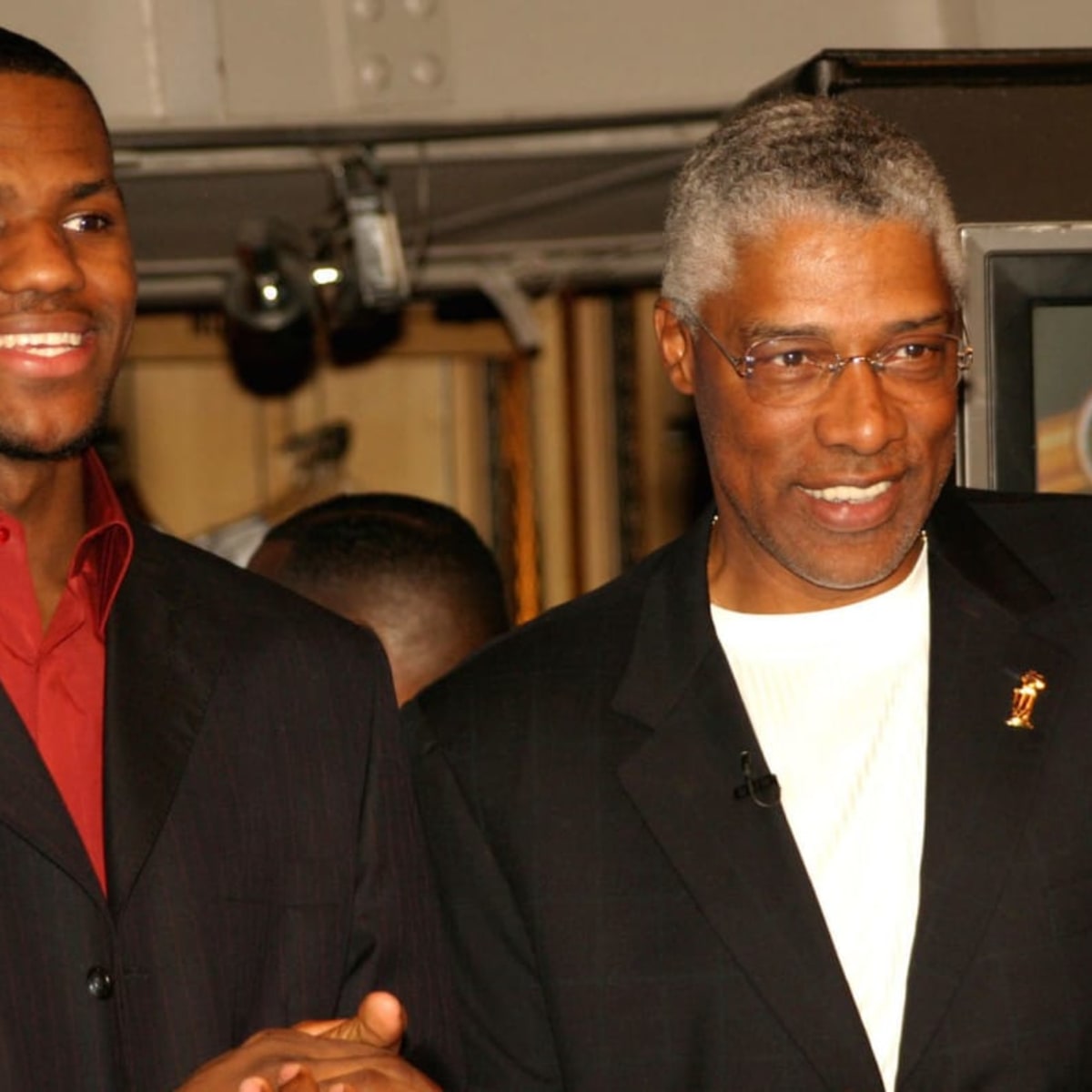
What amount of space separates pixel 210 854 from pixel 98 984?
190 millimetres

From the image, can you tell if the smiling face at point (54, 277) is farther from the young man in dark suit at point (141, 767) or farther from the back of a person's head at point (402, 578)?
the back of a person's head at point (402, 578)

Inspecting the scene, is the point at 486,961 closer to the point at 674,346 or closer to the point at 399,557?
the point at 674,346

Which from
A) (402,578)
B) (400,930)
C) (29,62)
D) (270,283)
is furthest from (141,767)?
(270,283)

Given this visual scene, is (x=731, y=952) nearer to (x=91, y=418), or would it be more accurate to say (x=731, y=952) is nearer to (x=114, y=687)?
(x=114, y=687)

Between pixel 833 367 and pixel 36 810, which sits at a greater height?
pixel 833 367

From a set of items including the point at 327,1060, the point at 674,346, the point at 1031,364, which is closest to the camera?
the point at 327,1060

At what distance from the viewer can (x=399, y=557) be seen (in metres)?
4.11

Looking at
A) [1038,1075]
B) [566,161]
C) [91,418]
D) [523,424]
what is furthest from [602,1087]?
[523,424]

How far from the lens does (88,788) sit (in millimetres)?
2537

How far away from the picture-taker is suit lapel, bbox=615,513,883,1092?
254 cm

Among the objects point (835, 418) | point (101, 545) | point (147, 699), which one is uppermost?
point (835, 418)

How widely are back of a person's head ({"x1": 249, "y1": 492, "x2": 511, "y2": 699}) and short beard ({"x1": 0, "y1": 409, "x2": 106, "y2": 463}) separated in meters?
1.38

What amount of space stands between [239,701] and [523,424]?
5.73m

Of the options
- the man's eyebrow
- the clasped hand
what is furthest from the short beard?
the clasped hand
